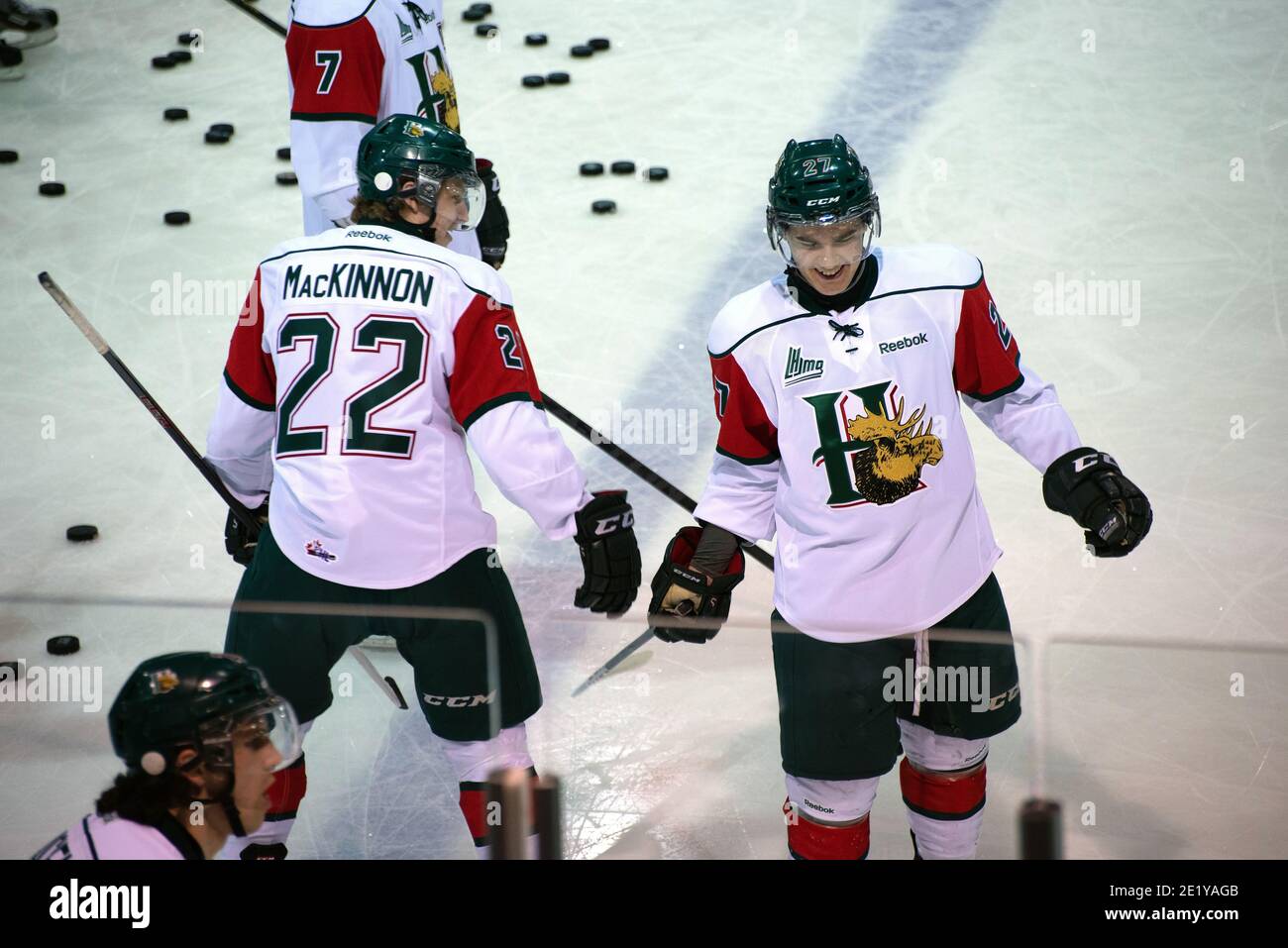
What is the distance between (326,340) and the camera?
2621 mm

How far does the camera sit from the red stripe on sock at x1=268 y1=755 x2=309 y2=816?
2809mm

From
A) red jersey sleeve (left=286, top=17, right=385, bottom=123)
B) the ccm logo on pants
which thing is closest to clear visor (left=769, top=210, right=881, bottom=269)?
the ccm logo on pants

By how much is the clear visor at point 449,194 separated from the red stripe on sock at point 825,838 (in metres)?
1.16

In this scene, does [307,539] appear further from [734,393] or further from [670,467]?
[670,467]

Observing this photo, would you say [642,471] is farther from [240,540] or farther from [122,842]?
[122,842]

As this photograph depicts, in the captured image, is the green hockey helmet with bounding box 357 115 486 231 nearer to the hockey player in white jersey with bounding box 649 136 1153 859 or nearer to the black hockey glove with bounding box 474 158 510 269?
the hockey player in white jersey with bounding box 649 136 1153 859

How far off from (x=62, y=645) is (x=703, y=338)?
102 inches

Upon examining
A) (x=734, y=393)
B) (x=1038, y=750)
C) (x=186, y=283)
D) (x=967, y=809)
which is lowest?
(x=186, y=283)

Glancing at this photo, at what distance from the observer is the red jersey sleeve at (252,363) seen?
2.73 metres

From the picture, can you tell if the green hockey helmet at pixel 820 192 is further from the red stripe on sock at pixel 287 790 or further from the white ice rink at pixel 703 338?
the red stripe on sock at pixel 287 790

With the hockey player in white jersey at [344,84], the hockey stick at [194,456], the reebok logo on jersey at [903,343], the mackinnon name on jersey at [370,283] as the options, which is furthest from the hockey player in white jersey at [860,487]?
the hockey player in white jersey at [344,84]

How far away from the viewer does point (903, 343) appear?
8.20ft
